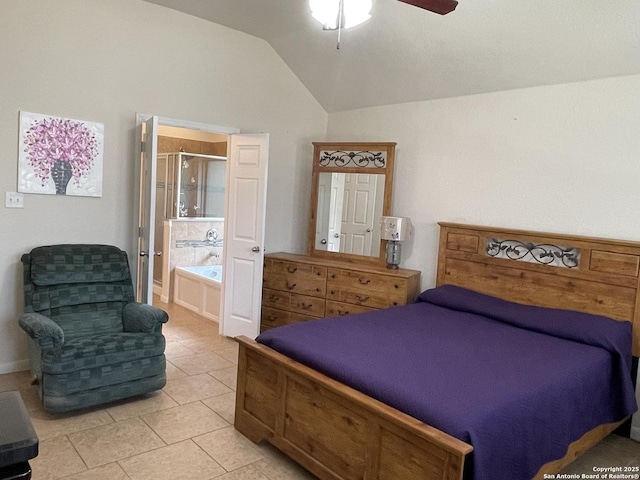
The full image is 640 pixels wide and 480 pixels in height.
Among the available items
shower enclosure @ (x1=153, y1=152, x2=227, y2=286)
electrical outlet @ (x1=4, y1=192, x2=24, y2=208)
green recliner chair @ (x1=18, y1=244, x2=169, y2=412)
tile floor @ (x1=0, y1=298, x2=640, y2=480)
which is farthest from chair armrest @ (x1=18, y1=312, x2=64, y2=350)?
shower enclosure @ (x1=153, y1=152, x2=227, y2=286)

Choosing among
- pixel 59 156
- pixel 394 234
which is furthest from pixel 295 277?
pixel 59 156

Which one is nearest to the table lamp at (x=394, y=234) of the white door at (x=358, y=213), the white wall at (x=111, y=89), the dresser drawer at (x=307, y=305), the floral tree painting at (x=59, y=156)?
the white door at (x=358, y=213)

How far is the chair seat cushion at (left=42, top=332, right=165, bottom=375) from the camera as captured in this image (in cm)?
282

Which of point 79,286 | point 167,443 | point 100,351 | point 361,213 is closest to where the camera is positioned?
point 167,443

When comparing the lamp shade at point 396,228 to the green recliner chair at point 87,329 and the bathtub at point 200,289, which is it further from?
the green recliner chair at point 87,329

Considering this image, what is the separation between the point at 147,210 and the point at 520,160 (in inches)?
115

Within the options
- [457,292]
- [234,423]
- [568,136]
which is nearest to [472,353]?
[457,292]

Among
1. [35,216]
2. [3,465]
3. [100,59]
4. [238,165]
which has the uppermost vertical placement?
[100,59]

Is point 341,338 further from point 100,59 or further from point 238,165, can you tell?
point 100,59

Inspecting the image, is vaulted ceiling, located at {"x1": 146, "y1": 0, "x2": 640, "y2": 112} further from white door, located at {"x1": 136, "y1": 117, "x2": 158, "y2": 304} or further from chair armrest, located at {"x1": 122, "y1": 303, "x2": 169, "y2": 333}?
chair armrest, located at {"x1": 122, "y1": 303, "x2": 169, "y2": 333}

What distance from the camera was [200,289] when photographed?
17.9ft

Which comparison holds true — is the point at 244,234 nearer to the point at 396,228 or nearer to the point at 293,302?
the point at 293,302

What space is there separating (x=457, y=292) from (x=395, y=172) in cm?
138

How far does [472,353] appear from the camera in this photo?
2588 millimetres
